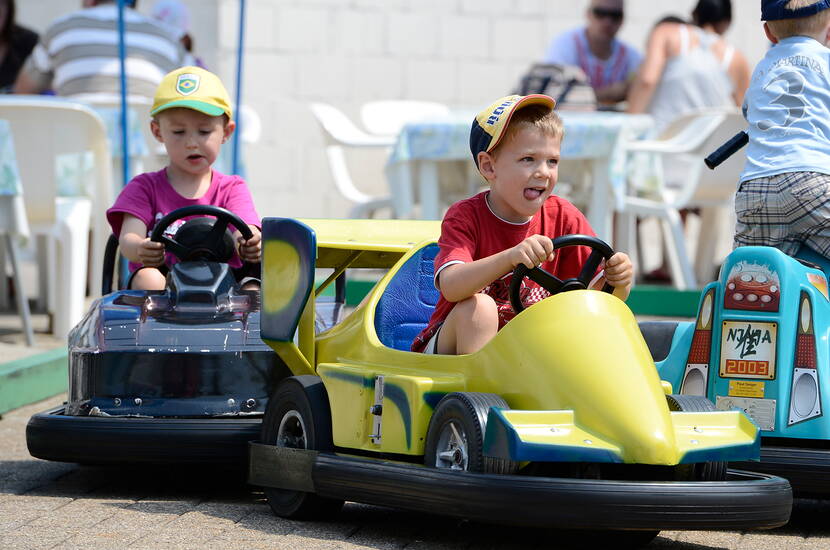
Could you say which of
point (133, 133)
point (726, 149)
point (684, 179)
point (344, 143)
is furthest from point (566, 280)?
point (684, 179)

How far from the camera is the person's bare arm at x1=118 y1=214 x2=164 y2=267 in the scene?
4.89 metres

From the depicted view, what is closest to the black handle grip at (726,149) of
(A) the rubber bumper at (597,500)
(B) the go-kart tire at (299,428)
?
(A) the rubber bumper at (597,500)

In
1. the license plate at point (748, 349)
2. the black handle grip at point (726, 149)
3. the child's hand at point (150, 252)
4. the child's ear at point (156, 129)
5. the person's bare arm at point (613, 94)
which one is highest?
the person's bare arm at point (613, 94)

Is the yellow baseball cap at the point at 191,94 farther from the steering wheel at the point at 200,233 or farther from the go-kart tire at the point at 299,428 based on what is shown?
the go-kart tire at the point at 299,428

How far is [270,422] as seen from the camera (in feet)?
13.6

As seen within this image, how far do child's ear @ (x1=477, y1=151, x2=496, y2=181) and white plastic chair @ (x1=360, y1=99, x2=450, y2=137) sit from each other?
696cm

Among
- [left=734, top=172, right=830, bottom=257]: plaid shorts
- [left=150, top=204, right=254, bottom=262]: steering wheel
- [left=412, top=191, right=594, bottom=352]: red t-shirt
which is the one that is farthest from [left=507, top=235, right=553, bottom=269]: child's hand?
[left=150, top=204, right=254, bottom=262]: steering wheel

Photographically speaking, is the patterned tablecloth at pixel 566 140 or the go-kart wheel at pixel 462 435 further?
the patterned tablecloth at pixel 566 140

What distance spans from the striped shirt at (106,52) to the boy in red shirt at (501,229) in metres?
5.58

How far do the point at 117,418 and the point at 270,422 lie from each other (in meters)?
0.50

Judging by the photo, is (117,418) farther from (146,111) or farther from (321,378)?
(146,111)

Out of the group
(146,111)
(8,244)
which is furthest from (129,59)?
(8,244)

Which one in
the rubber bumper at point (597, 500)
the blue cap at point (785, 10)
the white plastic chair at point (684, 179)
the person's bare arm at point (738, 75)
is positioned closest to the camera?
the rubber bumper at point (597, 500)

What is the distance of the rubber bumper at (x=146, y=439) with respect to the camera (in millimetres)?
4258
